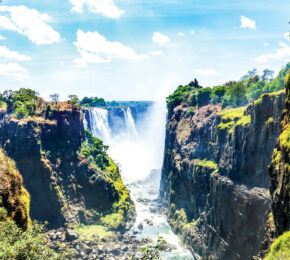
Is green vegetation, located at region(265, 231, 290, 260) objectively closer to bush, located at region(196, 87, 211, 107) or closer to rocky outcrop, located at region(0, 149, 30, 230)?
rocky outcrop, located at region(0, 149, 30, 230)

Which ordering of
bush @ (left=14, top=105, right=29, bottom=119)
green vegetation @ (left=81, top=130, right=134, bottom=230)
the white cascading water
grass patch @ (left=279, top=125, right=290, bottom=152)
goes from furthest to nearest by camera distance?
the white cascading water < green vegetation @ (left=81, top=130, right=134, bottom=230) < bush @ (left=14, top=105, right=29, bottom=119) < grass patch @ (left=279, top=125, right=290, bottom=152)

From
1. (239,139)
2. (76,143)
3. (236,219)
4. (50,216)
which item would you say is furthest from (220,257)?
(76,143)

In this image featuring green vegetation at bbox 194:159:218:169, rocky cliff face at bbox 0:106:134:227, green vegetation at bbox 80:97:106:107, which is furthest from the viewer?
green vegetation at bbox 80:97:106:107

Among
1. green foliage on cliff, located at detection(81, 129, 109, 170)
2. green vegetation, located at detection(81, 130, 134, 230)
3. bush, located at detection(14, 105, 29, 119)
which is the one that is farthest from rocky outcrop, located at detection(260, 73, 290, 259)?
bush, located at detection(14, 105, 29, 119)

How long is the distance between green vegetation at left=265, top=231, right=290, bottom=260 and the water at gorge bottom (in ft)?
103

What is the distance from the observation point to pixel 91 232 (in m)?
56.9

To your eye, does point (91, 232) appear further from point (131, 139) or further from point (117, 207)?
point (131, 139)

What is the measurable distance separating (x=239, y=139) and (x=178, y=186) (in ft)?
92.6

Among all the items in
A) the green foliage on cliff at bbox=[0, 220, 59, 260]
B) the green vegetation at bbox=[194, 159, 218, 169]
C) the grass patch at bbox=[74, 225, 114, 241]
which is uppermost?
the green foliage on cliff at bbox=[0, 220, 59, 260]

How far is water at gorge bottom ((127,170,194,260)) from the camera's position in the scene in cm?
5394

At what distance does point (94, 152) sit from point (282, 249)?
6005cm

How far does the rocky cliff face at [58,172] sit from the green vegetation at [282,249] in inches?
1729

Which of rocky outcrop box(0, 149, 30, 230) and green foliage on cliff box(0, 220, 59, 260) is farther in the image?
rocky outcrop box(0, 149, 30, 230)

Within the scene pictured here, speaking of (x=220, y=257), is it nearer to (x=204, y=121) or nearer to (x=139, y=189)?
(x=204, y=121)
